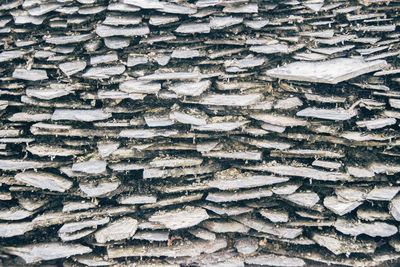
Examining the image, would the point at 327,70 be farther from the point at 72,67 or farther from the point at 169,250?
the point at 72,67

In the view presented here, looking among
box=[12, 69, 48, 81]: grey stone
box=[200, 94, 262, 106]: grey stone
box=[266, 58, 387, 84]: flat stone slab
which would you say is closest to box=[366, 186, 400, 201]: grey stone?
box=[266, 58, 387, 84]: flat stone slab

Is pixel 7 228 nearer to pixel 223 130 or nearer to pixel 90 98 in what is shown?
pixel 90 98

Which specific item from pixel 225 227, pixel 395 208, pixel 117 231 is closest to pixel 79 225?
pixel 117 231

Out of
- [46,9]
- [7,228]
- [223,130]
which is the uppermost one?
[46,9]

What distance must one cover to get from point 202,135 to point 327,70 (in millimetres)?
2230

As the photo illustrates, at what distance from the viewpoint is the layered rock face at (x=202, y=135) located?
5676 mm

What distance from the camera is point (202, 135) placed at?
582 cm

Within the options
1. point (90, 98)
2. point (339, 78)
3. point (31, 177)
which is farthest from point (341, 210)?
point (31, 177)

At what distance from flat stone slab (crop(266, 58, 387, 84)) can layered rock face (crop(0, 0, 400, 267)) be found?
0.03 m

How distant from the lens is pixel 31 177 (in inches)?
231

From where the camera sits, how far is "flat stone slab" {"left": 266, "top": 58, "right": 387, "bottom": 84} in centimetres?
549

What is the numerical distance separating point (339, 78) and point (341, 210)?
6.68ft

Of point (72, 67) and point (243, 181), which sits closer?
point (243, 181)

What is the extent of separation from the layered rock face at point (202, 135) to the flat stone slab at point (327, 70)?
0.03 m
